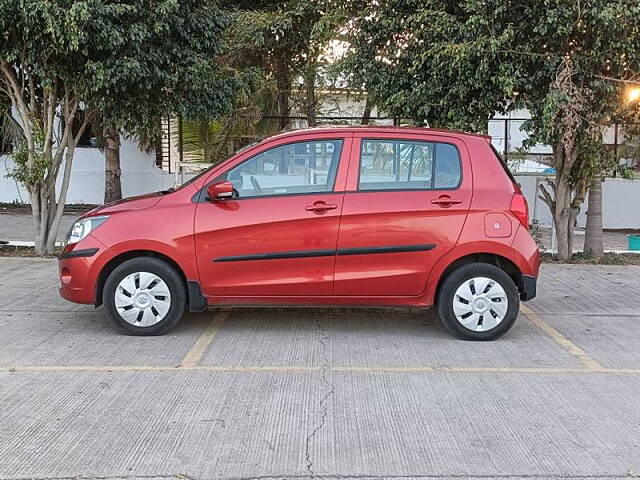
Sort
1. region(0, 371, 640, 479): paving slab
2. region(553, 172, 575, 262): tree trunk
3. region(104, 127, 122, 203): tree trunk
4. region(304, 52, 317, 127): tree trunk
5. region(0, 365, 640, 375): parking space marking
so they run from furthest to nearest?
region(104, 127, 122, 203): tree trunk → region(304, 52, 317, 127): tree trunk → region(553, 172, 575, 262): tree trunk → region(0, 365, 640, 375): parking space marking → region(0, 371, 640, 479): paving slab

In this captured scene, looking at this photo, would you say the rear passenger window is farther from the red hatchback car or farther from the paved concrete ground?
the paved concrete ground

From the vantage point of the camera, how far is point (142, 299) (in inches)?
225

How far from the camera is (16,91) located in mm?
9211

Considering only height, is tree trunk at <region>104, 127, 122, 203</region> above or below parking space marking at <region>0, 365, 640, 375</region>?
above

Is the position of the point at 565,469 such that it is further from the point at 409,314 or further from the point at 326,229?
the point at 409,314

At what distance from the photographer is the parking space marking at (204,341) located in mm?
5234

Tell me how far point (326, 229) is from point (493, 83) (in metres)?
4.06

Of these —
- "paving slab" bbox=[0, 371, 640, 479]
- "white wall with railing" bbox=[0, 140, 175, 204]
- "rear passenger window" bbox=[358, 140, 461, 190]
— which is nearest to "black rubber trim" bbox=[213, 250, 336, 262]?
"rear passenger window" bbox=[358, 140, 461, 190]

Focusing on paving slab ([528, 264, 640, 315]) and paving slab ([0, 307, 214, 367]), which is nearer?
paving slab ([0, 307, 214, 367])

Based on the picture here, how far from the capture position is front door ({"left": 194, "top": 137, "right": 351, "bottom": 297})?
565 cm

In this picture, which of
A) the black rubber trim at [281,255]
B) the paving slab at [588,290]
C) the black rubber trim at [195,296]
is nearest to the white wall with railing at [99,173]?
the paving slab at [588,290]

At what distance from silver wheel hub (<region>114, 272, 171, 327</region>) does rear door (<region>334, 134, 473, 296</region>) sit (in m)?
1.51

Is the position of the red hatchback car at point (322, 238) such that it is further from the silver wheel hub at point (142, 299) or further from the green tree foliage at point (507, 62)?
the green tree foliage at point (507, 62)

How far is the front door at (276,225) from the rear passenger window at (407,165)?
9.6 inches
